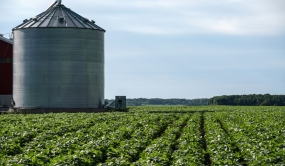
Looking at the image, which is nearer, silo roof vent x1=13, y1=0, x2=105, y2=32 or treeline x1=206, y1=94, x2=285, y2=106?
silo roof vent x1=13, y1=0, x2=105, y2=32

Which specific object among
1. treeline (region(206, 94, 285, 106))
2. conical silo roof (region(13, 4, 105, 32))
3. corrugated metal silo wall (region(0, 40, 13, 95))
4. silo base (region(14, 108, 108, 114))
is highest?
conical silo roof (region(13, 4, 105, 32))

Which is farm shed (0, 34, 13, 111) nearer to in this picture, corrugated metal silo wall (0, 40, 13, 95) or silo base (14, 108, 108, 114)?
corrugated metal silo wall (0, 40, 13, 95)

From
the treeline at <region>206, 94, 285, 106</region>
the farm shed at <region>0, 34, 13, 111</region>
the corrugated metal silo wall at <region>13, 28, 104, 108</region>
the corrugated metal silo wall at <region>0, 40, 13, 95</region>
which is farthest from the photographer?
the treeline at <region>206, 94, 285, 106</region>

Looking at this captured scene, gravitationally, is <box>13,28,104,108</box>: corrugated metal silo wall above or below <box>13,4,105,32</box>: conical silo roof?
below

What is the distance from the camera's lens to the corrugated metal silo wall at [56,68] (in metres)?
51.3

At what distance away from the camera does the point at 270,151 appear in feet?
59.2

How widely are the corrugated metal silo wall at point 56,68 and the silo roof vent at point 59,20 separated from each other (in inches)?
23.6

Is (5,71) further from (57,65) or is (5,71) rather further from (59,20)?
(57,65)

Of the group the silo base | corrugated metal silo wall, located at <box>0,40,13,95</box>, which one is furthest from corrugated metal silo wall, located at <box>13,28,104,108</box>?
corrugated metal silo wall, located at <box>0,40,13,95</box>

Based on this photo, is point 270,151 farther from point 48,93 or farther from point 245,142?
point 48,93

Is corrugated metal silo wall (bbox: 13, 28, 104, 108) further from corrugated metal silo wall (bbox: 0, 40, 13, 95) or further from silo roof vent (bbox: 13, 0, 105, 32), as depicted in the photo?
corrugated metal silo wall (bbox: 0, 40, 13, 95)

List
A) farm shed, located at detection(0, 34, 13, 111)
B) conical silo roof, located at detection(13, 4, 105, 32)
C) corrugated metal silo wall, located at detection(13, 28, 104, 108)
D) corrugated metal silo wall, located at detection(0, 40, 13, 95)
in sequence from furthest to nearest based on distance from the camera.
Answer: corrugated metal silo wall, located at detection(0, 40, 13, 95) → farm shed, located at detection(0, 34, 13, 111) → conical silo roof, located at detection(13, 4, 105, 32) → corrugated metal silo wall, located at detection(13, 28, 104, 108)

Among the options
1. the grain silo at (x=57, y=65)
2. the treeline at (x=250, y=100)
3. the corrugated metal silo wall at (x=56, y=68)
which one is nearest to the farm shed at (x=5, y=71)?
the grain silo at (x=57, y=65)

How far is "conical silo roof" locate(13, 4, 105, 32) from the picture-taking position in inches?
2077
